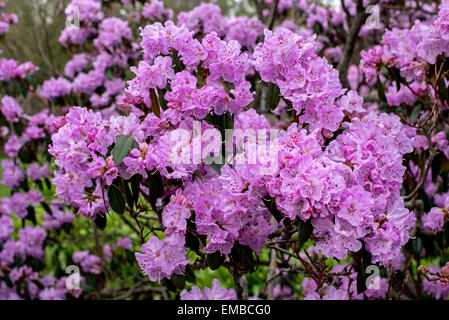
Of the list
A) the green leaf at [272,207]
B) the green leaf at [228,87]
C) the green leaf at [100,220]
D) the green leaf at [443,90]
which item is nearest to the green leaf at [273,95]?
the green leaf at [228,87]

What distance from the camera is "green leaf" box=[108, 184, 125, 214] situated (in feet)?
4.24

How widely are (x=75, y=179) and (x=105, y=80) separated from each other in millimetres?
1864

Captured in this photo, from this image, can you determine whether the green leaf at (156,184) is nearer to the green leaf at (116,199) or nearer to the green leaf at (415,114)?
the green leaf at (116,199)

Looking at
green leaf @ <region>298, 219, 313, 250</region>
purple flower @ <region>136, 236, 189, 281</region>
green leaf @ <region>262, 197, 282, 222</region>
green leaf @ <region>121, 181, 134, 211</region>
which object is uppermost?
green leaf @ <region>121, 181, 134, 211</region>

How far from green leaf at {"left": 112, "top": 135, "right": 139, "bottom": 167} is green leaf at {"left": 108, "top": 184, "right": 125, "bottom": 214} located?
86 millimetres

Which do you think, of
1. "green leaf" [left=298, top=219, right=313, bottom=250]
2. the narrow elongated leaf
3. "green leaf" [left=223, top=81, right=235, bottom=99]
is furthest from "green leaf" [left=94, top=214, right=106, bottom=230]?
"green leaf" [left=298, top=219, right=313, bottom=250]

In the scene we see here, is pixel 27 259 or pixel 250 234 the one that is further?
pixel 27 259

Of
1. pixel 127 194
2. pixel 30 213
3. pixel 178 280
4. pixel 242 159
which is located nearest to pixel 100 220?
pixel 127 194

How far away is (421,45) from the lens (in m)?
1.70

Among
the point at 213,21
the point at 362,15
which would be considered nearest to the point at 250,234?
the point at 362,15

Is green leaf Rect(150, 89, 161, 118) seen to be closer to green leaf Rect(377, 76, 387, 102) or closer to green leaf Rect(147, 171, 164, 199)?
green leaf Rect(147, 171, 164, 199)

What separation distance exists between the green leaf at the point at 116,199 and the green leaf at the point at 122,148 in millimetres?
86

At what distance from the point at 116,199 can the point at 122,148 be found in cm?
17
